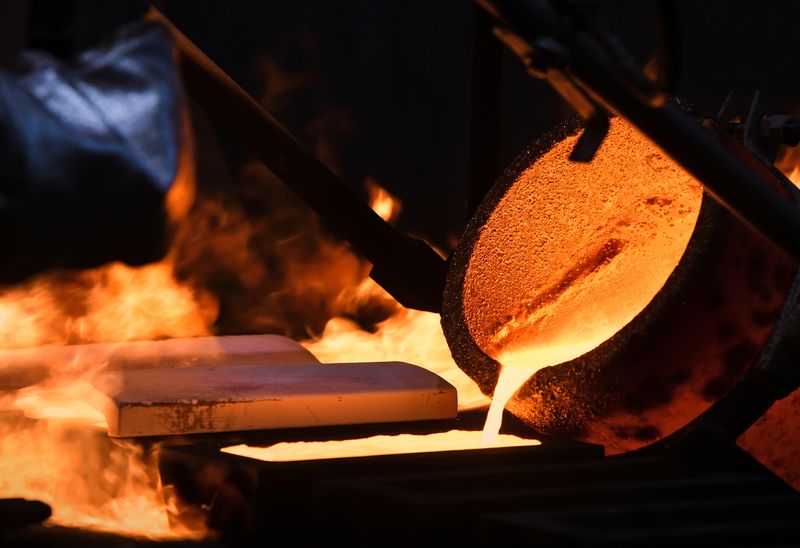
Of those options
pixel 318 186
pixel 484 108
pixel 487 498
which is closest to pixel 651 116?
pixel 487 498

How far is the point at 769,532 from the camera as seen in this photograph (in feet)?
5.12

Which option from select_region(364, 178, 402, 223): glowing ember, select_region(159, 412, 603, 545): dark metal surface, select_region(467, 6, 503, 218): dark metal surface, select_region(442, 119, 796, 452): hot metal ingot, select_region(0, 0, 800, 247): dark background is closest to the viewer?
select_region(159, 412, 603, 545): dark metal surface

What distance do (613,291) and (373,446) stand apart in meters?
0.73

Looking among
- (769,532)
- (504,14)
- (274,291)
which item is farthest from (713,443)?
(274,291)

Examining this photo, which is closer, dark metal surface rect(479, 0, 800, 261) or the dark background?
dark metal surface rect(479, 0, 800, 261)

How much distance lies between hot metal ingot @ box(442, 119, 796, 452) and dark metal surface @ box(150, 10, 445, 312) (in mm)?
172

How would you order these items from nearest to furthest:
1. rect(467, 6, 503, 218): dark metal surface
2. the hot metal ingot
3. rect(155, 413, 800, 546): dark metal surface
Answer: rect(155, 413, 800, 546): dark metal surface < the hot metal ingot < rect(467, 6, 503, 218): dark metal surface

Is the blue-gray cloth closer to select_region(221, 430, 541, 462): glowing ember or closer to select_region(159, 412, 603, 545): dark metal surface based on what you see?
select_region(159, 412, 603, 545): dark metal surface

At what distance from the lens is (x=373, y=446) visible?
82.2 inches

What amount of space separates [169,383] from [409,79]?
68.3 inches

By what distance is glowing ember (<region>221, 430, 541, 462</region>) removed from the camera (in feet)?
6.48

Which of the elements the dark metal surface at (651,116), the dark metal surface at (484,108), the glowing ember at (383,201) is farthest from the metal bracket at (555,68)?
the glowing ember at (383,201)

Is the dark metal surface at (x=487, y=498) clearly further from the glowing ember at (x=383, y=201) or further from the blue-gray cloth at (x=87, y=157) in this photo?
the glowing ember at (x=383, y=201)

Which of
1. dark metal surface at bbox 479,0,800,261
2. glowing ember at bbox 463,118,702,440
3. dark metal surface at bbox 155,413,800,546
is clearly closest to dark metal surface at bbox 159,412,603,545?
dark metal surface at bbox 155,413,800,546
